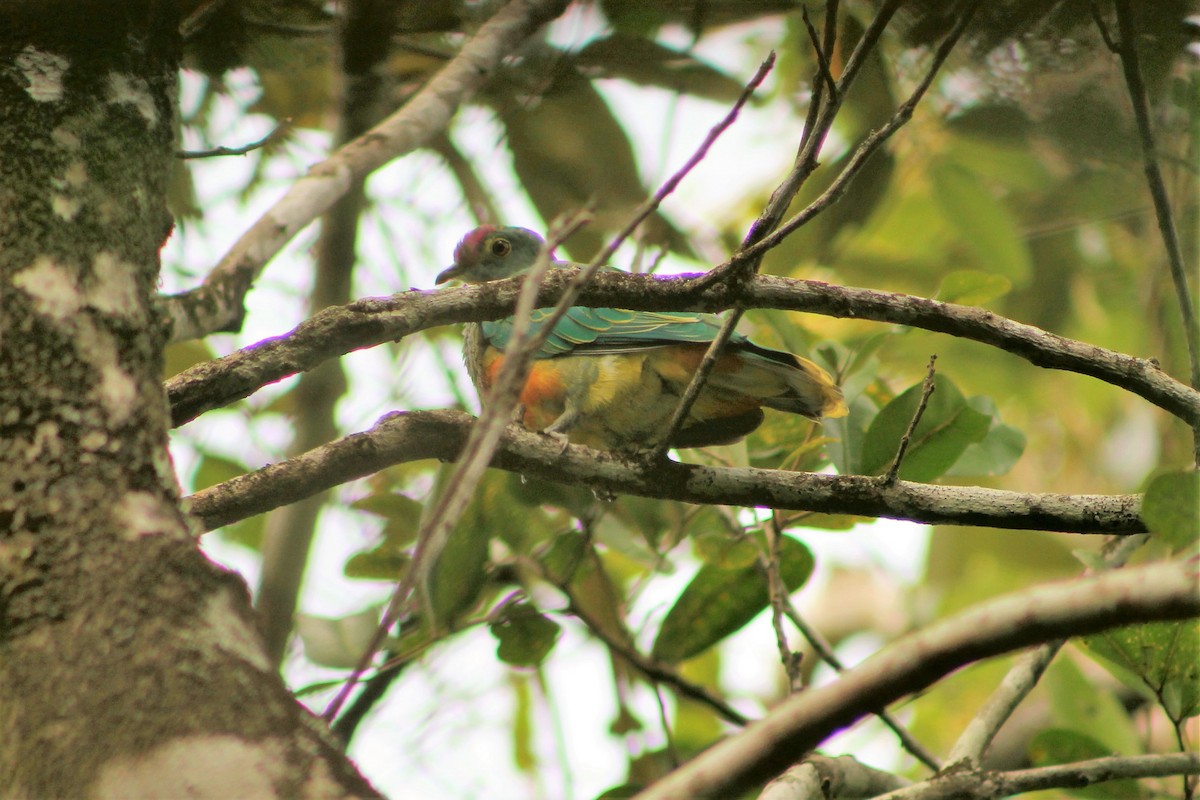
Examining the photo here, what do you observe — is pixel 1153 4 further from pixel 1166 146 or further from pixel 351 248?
pixel 351 248

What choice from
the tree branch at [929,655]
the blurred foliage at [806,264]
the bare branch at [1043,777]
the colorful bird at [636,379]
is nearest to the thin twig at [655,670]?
the blurred foliage at [806,264]

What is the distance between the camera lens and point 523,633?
3387 mm

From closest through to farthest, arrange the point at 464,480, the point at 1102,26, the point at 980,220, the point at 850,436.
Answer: the point at 464,480 → the point at 1102,26 → the point at 850,436 → the point at 980,220

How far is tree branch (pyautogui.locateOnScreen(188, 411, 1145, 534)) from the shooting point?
2.32 m

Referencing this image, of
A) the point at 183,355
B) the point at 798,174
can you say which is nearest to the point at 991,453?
the point at 798,174

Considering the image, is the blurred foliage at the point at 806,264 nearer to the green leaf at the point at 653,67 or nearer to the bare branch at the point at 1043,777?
the green leaf at the point at 653,67

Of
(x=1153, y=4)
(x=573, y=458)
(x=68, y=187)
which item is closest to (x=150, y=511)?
(x=68, y=187)

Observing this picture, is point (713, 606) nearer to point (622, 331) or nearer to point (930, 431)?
point (930, 431)

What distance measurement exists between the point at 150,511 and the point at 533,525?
1.99m

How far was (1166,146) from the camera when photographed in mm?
3047

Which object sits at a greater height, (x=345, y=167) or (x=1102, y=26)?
(x=345, y=167)

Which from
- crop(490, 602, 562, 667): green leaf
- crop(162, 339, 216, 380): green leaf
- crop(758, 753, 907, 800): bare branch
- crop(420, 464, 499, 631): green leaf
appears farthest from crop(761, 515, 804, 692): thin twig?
crop(162, 339, 216, 380): green leaf

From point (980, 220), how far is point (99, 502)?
3927 mm

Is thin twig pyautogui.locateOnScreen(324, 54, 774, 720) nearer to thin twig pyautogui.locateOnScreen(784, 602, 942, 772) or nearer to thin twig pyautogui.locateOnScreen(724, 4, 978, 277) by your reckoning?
thin twig pyautogui.locateOnScreen(724, 4, 978, 277)
